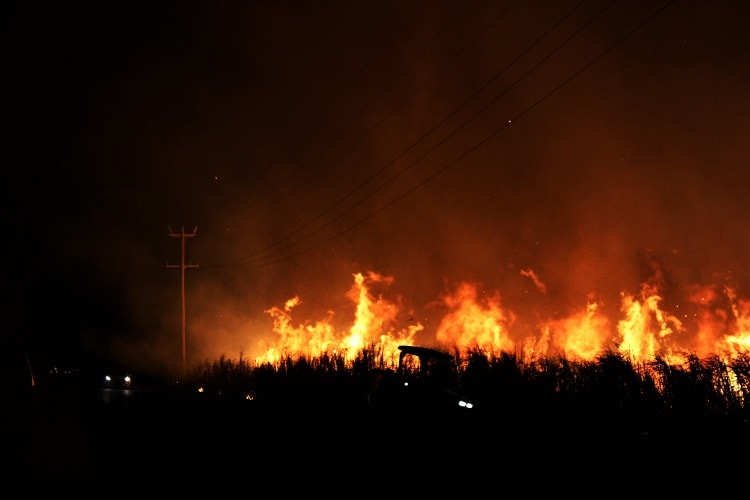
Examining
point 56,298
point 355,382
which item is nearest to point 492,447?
point 355,382

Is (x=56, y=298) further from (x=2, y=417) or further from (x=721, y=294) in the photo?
(x=721, y=294)

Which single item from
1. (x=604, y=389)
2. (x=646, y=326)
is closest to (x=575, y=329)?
(x=646, y=326)

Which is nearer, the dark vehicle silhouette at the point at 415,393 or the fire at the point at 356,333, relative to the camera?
the dark vehicle silhouette at the point at 415,393

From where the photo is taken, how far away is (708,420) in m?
14.2

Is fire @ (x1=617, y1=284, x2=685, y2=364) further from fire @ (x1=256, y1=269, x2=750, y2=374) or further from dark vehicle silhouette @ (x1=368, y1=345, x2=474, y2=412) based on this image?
dark vehicle silhouette @ (x1=368, y1=345, x2=474, y2=412)

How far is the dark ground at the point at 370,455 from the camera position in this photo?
31.3 ft

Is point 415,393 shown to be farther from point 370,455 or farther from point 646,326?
point 646,326

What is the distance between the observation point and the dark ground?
953 centimetres

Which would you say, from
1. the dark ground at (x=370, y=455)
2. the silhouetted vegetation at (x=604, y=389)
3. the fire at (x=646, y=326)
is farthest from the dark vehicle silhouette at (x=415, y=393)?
the fire at (x=646, y=326)

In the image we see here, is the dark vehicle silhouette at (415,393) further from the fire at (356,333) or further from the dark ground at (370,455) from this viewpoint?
the fire at (356,333)

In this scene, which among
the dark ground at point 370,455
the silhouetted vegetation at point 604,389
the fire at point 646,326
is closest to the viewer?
the dark ground at point 370,455

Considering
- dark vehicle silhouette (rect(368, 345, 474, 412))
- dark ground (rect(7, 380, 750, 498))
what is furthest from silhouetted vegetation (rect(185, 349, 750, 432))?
dark vehicle silhouette (rect(368, 345, 474, 412))

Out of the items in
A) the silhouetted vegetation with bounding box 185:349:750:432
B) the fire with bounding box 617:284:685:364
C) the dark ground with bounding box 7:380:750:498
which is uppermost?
the fire with bounding box 617:284:685:364

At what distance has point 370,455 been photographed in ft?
40.2
